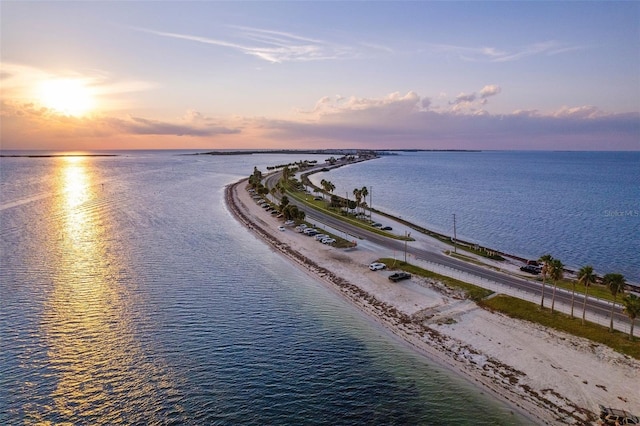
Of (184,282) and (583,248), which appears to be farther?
(583,248)

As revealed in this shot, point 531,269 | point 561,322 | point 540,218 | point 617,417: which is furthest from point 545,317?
point 540,218

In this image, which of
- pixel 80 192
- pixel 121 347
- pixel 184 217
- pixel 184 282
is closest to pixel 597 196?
pixel 184 217

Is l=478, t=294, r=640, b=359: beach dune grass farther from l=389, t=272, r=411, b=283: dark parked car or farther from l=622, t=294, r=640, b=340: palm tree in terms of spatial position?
l=389, t=272, r=411, b=283: dark parked car

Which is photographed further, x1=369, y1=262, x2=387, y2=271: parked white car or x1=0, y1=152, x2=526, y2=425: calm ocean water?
x1=369, y1=262, x2=387, y2=271: parked white car

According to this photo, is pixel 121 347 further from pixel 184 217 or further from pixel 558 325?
pixel 184 217

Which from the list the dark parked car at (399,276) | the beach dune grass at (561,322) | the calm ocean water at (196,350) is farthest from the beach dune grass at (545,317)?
the calm ocean water at (196,350)

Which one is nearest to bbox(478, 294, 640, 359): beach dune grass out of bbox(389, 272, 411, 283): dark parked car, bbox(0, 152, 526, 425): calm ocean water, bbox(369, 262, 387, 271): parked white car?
bbox(389, 272, 411, 283): dark parked car
